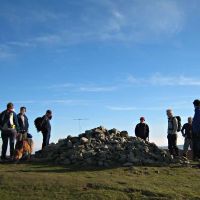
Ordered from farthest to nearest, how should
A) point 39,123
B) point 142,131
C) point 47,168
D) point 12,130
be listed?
1. point 142,131
2. point 39,123
3. point 12,130
4. point 47,168

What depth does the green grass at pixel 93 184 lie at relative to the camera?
1356 centimetres

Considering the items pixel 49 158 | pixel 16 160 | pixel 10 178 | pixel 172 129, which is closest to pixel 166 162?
pixel 172 129

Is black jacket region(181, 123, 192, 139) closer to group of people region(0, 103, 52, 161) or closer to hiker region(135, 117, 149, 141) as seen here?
hiker region(135, 117, 149, 141)

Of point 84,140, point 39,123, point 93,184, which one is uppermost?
point 39,123

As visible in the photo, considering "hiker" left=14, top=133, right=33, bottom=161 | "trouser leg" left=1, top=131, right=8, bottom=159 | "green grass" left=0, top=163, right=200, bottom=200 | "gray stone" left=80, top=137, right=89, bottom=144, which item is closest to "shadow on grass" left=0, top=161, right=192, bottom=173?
"green grass" left=0, top=163, right=200, bottom=200

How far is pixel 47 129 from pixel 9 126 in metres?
2.73

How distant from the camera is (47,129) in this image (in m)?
21.1

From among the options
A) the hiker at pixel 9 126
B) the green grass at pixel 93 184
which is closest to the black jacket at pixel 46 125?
the hiker at pixel 9 126

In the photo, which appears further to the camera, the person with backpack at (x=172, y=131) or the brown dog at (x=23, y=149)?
the person with backpack at (x=172, y=131)

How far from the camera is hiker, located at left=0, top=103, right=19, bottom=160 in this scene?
61.2ft

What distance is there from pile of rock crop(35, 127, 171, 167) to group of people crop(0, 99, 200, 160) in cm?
107

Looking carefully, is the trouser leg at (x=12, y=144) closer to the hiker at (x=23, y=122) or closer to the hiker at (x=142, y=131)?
the hiker at (x=23, y=122)

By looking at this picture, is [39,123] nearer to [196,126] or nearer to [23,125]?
[23,125]

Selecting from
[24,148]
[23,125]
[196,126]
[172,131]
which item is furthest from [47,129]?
[196,126]
